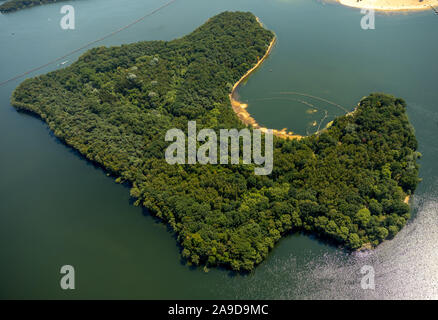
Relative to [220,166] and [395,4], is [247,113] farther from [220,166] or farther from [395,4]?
[395,4]

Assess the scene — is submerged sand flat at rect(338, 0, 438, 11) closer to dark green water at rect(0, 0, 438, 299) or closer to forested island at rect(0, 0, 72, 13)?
dark green water at rect(0, 0, 438, 299)

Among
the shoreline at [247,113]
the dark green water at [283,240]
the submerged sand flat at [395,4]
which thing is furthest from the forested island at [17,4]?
the submerged sand flat at [395,4]

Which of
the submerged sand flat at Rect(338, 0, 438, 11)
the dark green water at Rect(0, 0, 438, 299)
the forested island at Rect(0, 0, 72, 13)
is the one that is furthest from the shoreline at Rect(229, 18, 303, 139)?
the forested island at Rect(0, 0, 72, 13)

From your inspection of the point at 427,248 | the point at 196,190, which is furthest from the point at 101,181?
the point at 427,248

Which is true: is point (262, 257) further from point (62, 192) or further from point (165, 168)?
point (62, 192)

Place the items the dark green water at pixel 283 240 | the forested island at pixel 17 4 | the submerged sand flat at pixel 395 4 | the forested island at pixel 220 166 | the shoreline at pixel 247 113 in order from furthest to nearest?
the forested island at pixel 17 4
the submerged sand flat at pixel 395 4
the shoreline at pixel 247 113
the forested island at pixel 220 166
the dark green water at pixel 283 240

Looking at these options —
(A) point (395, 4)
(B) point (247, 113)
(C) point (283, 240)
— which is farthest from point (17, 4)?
(C) point (283, 240)

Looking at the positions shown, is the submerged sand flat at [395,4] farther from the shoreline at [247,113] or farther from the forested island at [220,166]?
the forested island at [220,166]
